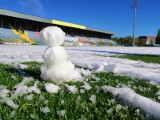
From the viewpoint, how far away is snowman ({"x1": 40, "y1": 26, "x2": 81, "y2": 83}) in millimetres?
3398

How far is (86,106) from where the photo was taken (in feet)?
8.23

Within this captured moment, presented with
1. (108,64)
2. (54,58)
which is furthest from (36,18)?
(54,58)

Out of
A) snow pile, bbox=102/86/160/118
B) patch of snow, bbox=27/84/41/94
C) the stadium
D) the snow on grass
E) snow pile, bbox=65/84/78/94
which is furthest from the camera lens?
the stadium

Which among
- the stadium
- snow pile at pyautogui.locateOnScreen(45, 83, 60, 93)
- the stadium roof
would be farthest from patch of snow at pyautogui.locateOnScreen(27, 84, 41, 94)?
the stadium roof

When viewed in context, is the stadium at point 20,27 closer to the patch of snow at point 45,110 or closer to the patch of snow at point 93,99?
the patch of snow at point 93,99

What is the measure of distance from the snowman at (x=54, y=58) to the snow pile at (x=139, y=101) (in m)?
0.75

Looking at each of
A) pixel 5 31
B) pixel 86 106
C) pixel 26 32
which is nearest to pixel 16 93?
pixel 86 106

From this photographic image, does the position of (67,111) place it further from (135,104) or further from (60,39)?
(60,39)

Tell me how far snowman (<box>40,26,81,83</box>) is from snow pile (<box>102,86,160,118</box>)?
754 mm

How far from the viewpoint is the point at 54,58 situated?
3426 millimetres

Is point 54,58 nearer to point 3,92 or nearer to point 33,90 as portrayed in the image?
point 33,90

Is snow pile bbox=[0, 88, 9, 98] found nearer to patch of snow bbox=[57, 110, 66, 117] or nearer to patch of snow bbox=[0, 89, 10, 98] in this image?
Answer: patch of snow bbox=[0, 89, 10, 98]

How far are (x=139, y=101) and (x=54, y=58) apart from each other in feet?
4.66

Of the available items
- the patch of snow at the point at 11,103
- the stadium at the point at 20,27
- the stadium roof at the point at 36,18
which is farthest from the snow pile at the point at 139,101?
the stadium roof at the point at 36,18
